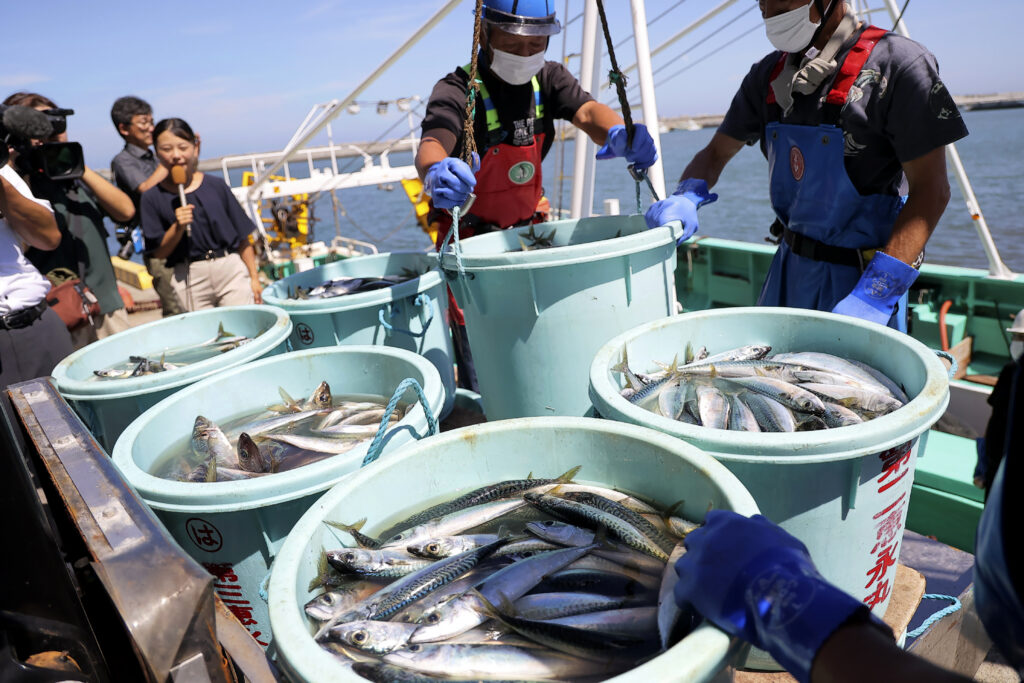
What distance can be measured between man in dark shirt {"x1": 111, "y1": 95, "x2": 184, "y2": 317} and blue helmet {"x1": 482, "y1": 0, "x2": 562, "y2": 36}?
368cm

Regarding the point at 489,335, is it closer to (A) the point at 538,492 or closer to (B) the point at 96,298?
(A) the point at 538,492

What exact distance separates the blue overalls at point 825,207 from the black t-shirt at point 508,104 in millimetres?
1277

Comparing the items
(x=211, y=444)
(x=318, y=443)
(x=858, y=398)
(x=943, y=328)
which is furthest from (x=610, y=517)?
(x=943, y=328)

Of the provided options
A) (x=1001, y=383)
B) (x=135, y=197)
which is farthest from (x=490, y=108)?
(x=135, y=197)

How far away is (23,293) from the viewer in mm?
3506

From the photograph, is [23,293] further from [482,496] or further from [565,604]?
[565,604]

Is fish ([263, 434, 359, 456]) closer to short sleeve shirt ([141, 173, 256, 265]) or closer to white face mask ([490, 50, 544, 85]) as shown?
white face mask ([490, 50, 544, 85])

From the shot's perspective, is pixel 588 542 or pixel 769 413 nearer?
pixel 588 542

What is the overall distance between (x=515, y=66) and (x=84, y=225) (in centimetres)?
399

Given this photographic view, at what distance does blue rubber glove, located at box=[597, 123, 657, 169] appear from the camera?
346 cm

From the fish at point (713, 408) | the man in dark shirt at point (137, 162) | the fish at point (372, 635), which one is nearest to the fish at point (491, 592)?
the fish at point (372, 635)

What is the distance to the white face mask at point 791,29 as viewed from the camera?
2.89 meters

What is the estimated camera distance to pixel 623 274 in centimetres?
270

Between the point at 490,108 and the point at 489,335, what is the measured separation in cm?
153
